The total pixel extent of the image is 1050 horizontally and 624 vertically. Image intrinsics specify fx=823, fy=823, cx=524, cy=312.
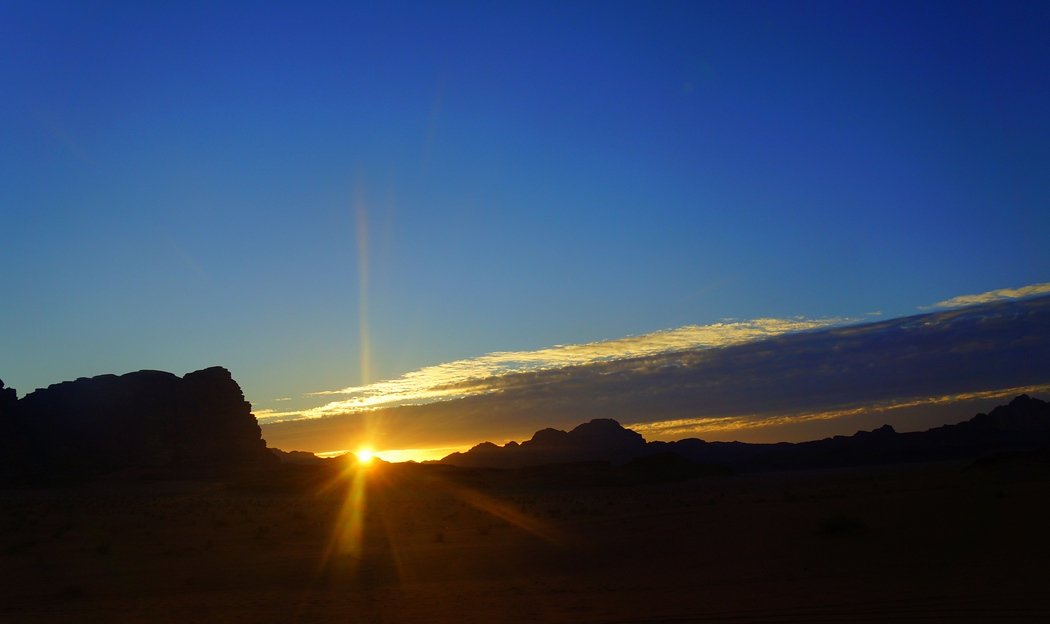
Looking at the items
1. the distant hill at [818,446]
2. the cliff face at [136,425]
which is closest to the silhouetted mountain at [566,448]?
the distant hill at [818,446]

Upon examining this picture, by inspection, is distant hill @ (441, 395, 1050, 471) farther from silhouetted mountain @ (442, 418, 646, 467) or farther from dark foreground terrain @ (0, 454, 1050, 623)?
dark foreground terrain @ (0, 454, 1050, 623)

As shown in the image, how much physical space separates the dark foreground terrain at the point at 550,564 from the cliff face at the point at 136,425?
58926 millimetres

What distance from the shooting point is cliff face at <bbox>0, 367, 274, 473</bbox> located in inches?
3435

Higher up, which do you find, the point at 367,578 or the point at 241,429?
the point at 241,429

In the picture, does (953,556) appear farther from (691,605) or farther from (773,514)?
(773,514)

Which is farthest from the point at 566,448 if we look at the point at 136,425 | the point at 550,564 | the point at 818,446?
the point at 550,564

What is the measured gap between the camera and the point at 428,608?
47.8 feet

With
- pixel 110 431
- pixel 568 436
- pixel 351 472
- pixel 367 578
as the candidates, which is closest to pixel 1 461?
pixel 110 431

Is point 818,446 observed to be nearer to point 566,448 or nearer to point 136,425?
point 566,448

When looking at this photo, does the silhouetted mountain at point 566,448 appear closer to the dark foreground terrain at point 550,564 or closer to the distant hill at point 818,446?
the distant hill at point 818,446

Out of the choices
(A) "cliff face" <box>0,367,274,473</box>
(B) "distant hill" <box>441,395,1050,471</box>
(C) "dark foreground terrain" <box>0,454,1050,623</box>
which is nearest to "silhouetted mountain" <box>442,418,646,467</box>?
(B) "distant hill" <box>441,395,1050,471</box>

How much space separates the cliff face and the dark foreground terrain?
58926 mm

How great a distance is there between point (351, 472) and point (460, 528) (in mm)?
54973

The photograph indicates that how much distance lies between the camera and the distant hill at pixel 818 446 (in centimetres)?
13212
